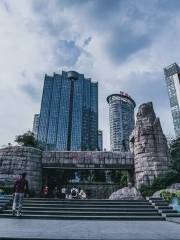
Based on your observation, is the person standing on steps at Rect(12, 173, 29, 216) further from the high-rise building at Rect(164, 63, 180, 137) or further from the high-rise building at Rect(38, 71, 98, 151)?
the high-rise building at Rect(164, 63, 180, 137)

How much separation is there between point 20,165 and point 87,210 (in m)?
11.8

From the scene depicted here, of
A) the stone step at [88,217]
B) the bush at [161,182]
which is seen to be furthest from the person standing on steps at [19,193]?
the bush at [161,182]

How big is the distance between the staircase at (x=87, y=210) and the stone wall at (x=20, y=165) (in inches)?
310

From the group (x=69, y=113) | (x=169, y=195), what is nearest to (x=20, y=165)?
(x=169, y=195)

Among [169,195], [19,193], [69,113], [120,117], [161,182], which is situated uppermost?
[120,117]

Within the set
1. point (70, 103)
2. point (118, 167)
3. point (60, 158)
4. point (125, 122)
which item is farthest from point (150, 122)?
point (125, 122)

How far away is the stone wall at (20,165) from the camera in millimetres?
20406

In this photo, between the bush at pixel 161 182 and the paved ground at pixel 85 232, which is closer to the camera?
the paved ground at pixel 85 232

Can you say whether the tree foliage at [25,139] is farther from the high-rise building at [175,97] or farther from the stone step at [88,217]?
the high-rise building at [175,97]

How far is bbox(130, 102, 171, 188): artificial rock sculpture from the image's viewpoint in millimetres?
20047

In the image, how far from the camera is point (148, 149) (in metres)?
20.7

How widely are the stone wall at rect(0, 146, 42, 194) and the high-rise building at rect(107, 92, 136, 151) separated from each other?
113m

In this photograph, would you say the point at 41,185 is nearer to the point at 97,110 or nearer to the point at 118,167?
the point at 118,167

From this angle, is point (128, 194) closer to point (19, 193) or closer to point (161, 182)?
point (161, 182)
